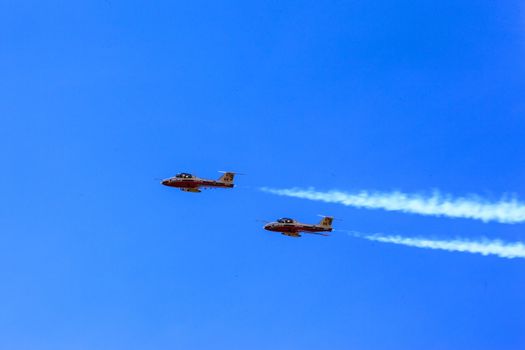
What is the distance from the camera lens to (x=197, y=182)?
632 feet

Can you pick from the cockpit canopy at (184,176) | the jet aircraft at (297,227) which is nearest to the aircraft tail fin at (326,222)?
the jet aircraft at (297,227)

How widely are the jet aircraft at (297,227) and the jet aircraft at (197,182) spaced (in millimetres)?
14665

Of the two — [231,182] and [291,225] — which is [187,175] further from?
[291,225]

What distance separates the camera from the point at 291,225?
194m

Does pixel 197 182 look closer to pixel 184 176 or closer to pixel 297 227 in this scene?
pixel 184 176

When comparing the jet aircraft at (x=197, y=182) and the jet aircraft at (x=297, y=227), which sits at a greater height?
the jet aircraft at (x=197, y=182)

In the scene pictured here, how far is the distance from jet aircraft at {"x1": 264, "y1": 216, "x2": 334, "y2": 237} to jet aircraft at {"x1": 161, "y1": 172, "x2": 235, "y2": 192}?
14665 mm

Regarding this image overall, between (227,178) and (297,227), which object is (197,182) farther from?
(297,227)

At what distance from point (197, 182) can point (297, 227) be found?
25.1 m

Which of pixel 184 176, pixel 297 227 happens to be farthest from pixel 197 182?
pixel 297 227

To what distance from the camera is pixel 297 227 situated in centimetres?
19412

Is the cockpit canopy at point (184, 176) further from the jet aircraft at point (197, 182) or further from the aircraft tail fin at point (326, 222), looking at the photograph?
the aircraft tail fin at point (326, 222)

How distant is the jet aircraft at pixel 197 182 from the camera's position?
192 metres

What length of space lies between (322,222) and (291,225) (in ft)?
24.2
